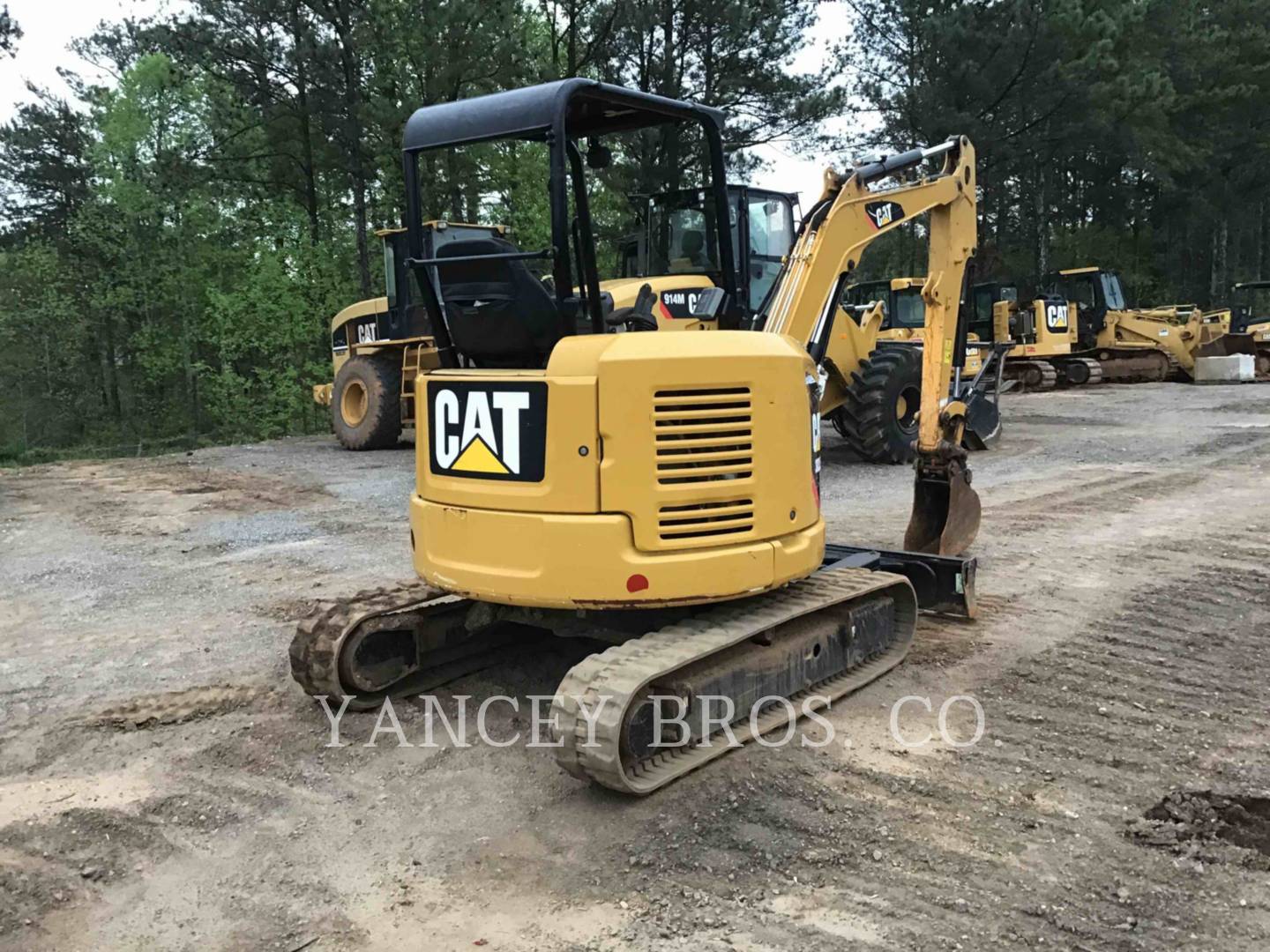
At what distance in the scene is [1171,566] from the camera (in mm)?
6504

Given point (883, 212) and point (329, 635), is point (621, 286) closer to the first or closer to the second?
point (883, 212)

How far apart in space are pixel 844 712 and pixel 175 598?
462 cm

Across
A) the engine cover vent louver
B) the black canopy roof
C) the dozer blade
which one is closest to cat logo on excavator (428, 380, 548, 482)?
the engine cover vent louver

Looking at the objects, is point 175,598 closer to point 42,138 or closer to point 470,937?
point 470,937

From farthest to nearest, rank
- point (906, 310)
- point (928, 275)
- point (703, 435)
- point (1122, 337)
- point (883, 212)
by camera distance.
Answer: point (1122, 337)
point (906, 310)
point (928, 275)
point (883, 212)
point (703, 435)

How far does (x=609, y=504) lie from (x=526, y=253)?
101 cm

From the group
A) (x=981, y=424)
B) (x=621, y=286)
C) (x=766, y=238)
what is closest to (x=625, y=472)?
(x=621, y=286)

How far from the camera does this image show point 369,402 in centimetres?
1437

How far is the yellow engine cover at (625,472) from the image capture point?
3682mm

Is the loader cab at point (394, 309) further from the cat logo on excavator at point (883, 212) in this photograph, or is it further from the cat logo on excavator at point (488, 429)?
the cat logo on excavator at point (488, 429)

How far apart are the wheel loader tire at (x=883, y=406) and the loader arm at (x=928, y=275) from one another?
4.33 metres

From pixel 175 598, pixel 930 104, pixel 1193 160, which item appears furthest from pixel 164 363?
pixel 1193 160

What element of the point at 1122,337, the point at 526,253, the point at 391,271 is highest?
the point at 391,271

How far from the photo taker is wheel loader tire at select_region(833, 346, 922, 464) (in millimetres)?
10609
